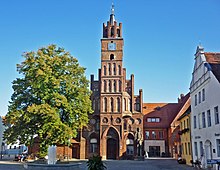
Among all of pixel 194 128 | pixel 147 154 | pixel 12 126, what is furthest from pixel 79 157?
pixel 194 128

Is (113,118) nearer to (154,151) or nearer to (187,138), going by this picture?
(154,151)

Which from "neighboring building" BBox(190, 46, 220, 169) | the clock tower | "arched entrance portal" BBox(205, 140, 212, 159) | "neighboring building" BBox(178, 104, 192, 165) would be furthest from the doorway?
"arched entrance portal" BBox(205, 140, 212, 159)

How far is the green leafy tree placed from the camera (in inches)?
1080

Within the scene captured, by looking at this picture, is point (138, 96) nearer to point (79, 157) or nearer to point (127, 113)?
point (127, 113)

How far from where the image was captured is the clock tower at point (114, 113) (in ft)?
153

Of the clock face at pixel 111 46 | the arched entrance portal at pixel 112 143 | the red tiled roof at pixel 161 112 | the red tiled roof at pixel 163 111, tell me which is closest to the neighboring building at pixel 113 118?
the arched entrance portal at pixel 112 143

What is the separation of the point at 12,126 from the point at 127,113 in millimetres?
22785

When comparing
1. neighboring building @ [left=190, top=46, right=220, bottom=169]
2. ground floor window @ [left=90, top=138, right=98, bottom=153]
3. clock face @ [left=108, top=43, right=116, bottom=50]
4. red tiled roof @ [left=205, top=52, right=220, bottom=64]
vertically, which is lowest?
ground floor window @ [left=90, top=138, right=98, bottom=153]

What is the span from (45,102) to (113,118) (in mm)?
20296

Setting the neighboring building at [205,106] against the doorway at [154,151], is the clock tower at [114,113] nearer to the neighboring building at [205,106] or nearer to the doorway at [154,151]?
the doorway at [154,151]

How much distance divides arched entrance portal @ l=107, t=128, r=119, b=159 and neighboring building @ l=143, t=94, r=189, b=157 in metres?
8.62

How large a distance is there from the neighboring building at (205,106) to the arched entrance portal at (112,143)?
20.1 meters

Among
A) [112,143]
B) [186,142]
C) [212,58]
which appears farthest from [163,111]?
[212,58]

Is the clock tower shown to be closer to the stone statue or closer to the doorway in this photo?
the stone statue
